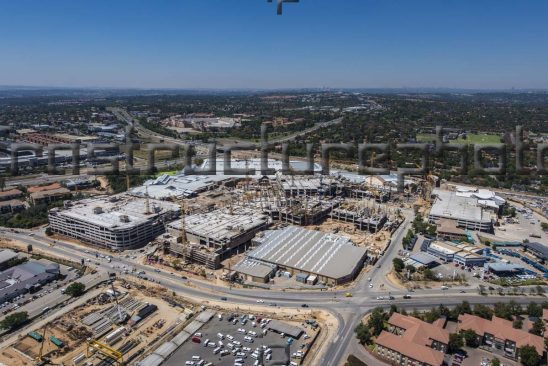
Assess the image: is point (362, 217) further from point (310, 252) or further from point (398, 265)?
point (398, 265)

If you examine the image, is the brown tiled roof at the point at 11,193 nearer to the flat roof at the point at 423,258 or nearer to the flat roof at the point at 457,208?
the flat roof at the point at 423,258

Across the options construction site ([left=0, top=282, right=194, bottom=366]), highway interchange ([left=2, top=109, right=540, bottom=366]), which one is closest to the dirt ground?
highway interchange ([left=2, top=109, right=540, bottom=366])

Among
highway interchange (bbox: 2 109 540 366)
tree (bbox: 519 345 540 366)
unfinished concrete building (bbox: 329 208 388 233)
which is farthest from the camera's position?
unfinished concrete building (bbox: 329 208 388 233)

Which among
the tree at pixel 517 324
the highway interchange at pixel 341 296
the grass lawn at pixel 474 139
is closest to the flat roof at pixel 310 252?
the highway interchange at pixel 341 296

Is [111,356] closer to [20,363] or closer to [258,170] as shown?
[20,363]

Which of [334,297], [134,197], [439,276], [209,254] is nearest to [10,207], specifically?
[134,197]

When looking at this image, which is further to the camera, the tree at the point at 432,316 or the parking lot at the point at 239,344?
the tree at the point at 432,316

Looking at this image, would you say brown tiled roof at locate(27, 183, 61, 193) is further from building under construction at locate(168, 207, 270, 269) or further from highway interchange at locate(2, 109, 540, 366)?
highway interchange at locate(2, 109, 540, 366)
